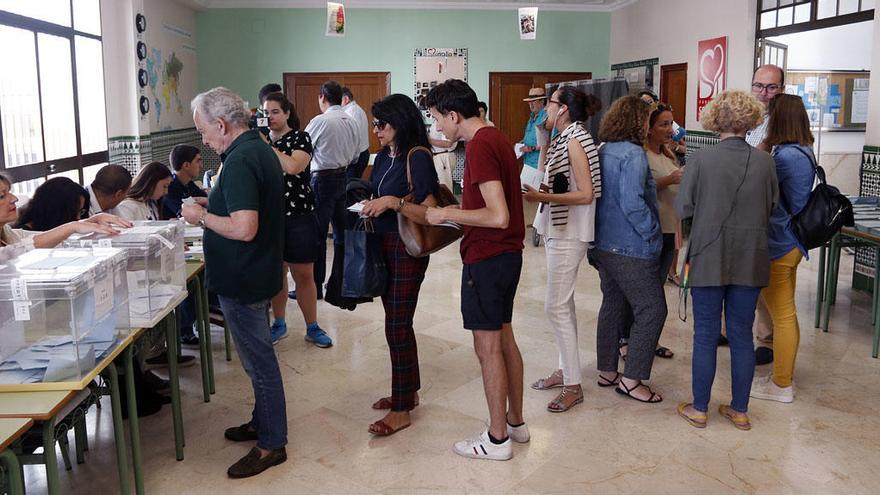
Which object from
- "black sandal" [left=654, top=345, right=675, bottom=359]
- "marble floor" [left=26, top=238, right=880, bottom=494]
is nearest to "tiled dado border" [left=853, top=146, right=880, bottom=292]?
"marble floor" [left=26, top=238, right=880, bottom=494]

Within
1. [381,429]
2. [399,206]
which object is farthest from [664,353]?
[399,206]

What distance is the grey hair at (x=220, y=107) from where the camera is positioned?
8.89 feet

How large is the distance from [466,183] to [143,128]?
5.75 meters

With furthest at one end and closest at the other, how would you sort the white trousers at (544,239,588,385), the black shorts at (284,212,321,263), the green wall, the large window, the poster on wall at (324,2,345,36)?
1. the green wall
2. the poster on wall at (324,2,345,36)
3. the large window
4. the black shorts at (284,212,321,263)
5. the white trousers at (544,239,588,385)

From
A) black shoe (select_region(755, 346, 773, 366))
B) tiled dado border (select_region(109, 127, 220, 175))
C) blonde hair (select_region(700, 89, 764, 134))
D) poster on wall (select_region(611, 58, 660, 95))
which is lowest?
black shoe (select_region(755, 346, 773, 366))

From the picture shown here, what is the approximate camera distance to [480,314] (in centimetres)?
286

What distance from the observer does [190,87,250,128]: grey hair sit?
2.71 metres

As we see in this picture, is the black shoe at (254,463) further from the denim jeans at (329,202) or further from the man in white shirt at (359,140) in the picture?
the man in white shirt at (359,140)

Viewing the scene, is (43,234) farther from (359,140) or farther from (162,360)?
(359,140)

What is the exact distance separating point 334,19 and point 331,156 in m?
3.92

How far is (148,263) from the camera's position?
2.76 m

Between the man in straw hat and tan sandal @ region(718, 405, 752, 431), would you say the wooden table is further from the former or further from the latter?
the man in straw hat

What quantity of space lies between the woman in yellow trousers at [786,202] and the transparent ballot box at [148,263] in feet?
8.88

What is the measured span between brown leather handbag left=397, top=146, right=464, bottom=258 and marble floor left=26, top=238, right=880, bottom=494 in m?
0.90
